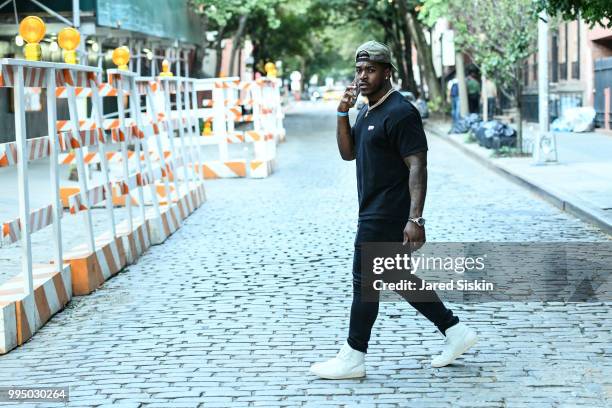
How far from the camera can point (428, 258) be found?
32.5 ft

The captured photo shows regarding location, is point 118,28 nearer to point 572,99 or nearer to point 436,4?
point 436,4

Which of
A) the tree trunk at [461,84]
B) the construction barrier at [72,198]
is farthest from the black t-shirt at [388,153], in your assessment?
the tree trunk at [461,84]

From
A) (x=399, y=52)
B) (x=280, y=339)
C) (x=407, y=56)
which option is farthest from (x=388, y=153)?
(x=399, y=52)

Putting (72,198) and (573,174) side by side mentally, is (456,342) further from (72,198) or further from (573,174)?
(573,174)

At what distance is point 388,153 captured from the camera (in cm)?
588

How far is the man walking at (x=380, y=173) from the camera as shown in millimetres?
5770

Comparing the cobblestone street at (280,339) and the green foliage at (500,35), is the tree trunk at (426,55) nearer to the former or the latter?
the green foliage at (500,35)

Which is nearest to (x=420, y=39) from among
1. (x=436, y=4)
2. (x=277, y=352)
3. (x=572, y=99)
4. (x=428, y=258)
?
(x=572, y=99)

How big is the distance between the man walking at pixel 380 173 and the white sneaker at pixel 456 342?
0.22 meters

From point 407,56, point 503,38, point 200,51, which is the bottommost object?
point 503,38

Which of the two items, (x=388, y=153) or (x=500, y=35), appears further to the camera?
(x=500, y=35)

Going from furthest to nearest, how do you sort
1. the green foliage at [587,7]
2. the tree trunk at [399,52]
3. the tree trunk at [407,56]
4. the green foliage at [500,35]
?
1. the tree trunk at [399,52]
2. the tree trunk at [407,56]
3. the green foliage at [500,35]
4. the green foliage at [587,7]

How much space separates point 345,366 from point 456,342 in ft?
2.16

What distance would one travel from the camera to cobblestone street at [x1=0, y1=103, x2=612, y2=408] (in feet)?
18.8
